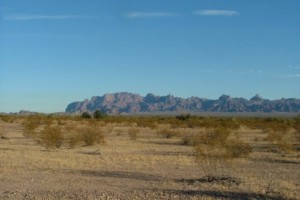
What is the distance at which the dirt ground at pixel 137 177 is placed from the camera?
18.4 metres

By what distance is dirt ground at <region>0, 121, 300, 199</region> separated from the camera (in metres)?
18.4

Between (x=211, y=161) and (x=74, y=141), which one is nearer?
(x=211, y=161)

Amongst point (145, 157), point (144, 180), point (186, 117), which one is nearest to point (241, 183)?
point (144, 180)

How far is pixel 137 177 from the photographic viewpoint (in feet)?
74.4

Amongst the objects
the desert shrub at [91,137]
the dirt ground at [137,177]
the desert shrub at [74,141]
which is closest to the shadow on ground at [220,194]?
the dirt ground at [137,177]

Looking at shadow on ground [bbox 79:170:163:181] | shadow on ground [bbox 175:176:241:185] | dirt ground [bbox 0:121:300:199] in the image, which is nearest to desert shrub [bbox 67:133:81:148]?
dirt ground [bbox 0:121:300:199]

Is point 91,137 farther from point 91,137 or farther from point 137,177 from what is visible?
point 137,177

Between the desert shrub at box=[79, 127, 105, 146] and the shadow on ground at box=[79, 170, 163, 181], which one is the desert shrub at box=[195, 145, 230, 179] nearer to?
the shadow on ground at box=[79, 170, 163, 181]

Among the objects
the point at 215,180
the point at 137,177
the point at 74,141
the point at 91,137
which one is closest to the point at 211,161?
the point at 215,180

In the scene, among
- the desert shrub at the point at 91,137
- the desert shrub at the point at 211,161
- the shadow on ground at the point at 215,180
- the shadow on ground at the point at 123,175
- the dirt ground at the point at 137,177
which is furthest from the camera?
the desert shrub at the point at 91,137

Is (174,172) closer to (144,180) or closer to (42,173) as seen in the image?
(144,180)

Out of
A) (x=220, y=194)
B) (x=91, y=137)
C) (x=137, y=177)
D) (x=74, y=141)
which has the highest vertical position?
(x=91, y=137)

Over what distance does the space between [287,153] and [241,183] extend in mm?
15176

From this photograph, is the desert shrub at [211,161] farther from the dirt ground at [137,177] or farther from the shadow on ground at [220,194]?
the shadow on ground at [220,194]
